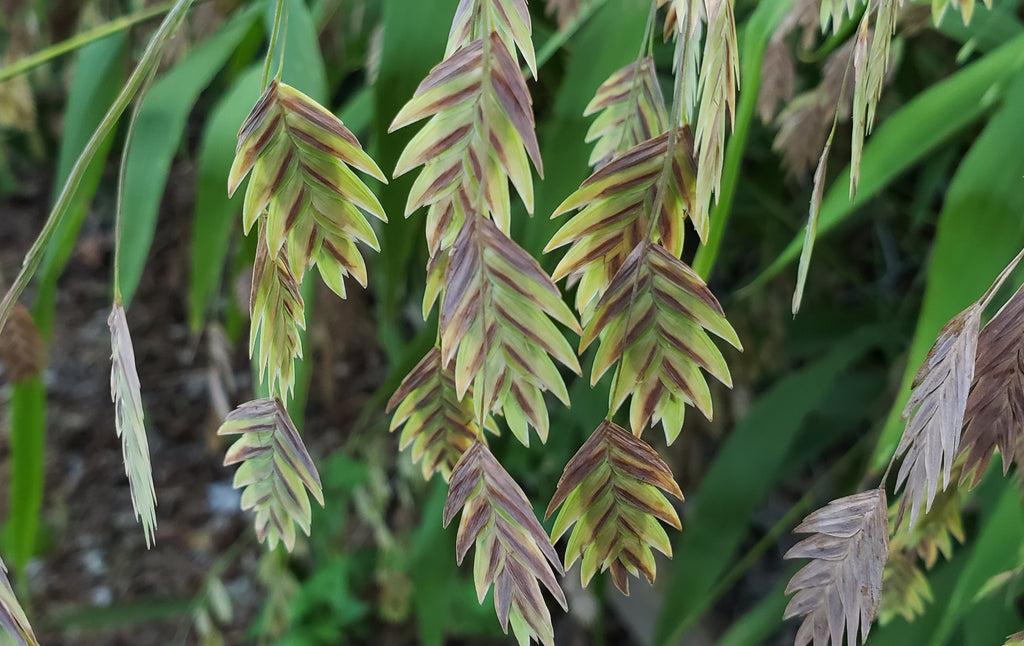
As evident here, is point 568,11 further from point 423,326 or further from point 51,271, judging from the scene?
point 51,271

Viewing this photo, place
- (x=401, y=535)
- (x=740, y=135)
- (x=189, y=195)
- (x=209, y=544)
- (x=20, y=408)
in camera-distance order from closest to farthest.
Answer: (x=740, y=135), (x=20, y=408), (x=401, y=535), (x=189, y=195), (x=209, y=544)

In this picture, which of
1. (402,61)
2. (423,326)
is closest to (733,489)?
(423,326)

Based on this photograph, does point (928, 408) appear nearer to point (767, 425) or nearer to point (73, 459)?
point (767, 425)

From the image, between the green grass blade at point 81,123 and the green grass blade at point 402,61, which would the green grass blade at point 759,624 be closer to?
the green grass blade at point 402,61

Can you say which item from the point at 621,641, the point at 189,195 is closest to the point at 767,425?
the point at 621,641

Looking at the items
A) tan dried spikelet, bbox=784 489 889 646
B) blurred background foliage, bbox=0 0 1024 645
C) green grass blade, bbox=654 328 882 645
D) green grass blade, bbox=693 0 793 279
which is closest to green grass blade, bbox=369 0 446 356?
blurred background foliage, bbox=0 0 1024 645

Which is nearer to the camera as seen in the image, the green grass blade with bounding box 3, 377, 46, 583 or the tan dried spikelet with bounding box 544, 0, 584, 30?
the tan dried spikelet with bounding box 544, 0, 584, 30

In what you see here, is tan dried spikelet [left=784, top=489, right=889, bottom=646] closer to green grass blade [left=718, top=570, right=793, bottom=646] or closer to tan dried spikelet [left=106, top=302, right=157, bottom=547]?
tan dried spikelet [left=106, top=302, right=157, bottom=547]

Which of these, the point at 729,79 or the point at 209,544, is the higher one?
the point at 209,544
